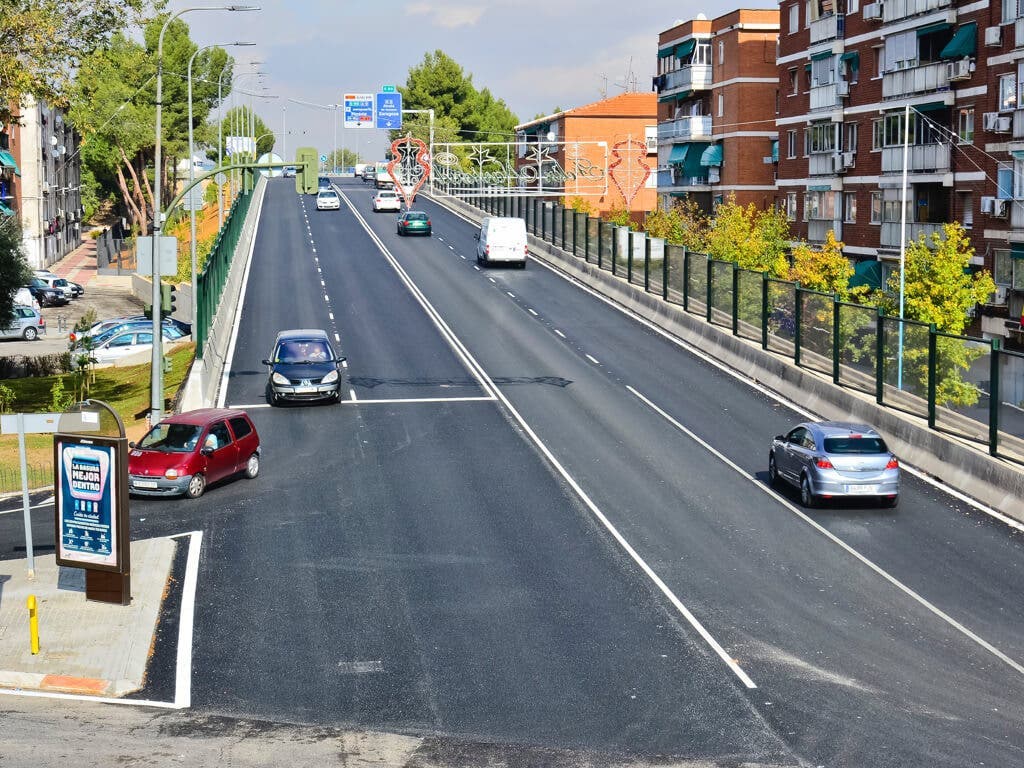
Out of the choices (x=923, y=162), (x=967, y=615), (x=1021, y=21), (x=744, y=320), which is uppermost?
(x=1021, y=21)

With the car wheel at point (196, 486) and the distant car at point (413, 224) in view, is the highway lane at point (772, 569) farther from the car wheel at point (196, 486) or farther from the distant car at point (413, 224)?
the distant car at point (413, 224)

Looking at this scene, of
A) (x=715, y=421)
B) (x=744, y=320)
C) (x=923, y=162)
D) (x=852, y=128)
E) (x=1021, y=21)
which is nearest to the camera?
(x=715, y=421)

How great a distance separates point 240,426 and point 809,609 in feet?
43.2

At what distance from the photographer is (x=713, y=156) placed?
270 ft

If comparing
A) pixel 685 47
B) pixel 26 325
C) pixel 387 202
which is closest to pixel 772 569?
pixel 26 325

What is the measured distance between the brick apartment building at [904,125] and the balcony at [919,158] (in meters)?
0.06

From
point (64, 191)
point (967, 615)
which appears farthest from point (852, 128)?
point (64, 191)

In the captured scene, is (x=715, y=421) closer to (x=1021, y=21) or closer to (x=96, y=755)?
(x=96, y=755)

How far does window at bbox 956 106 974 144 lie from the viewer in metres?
51.5

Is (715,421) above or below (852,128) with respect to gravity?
below

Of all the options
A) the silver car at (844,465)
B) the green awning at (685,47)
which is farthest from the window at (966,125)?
the green awning at (685,47)

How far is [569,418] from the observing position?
107ft

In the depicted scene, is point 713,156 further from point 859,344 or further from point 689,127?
point 859,344

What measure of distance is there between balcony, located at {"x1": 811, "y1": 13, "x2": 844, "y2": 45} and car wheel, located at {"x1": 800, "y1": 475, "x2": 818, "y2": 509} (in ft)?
138
